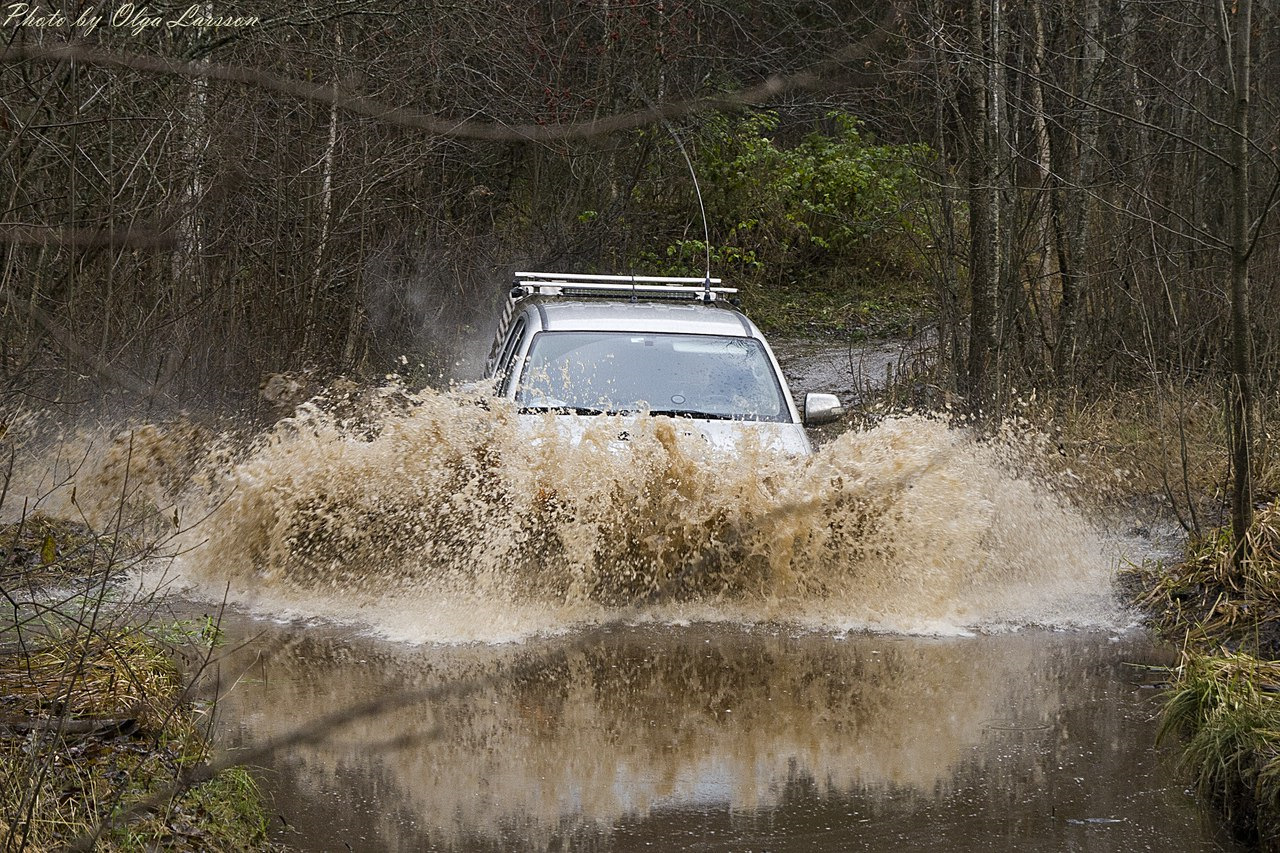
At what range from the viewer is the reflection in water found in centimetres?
489

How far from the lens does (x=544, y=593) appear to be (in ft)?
Answer: 25.1

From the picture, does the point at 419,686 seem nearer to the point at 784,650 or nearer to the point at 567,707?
the point at 567,707

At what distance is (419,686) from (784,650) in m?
1.89

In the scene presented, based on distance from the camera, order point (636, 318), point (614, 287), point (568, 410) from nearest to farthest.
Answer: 1. point (568, 410)
2. point (636, 318)
3. point (614, 287)

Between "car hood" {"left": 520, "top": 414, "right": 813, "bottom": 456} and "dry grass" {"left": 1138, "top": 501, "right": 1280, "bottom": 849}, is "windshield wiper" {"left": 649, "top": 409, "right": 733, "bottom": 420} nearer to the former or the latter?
"car hood" {"left": 520, "top": 414, "right": 813, "bottom": 456}

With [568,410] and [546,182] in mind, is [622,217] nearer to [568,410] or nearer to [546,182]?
[546,182]

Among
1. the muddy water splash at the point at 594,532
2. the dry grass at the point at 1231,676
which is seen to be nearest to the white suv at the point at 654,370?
the muddy water splash at the point at 594,532

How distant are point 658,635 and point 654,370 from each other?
199cm

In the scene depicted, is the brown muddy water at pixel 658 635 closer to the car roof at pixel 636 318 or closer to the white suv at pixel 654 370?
the white suv at pixel 654 370

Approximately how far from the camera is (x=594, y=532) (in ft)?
25.0

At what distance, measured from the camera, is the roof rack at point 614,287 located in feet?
32.9

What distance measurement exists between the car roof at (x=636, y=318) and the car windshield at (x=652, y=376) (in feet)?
0.22

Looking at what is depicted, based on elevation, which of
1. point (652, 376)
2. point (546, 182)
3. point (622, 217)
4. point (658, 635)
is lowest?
point (658, 635)

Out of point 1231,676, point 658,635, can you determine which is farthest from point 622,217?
point 1231,676
